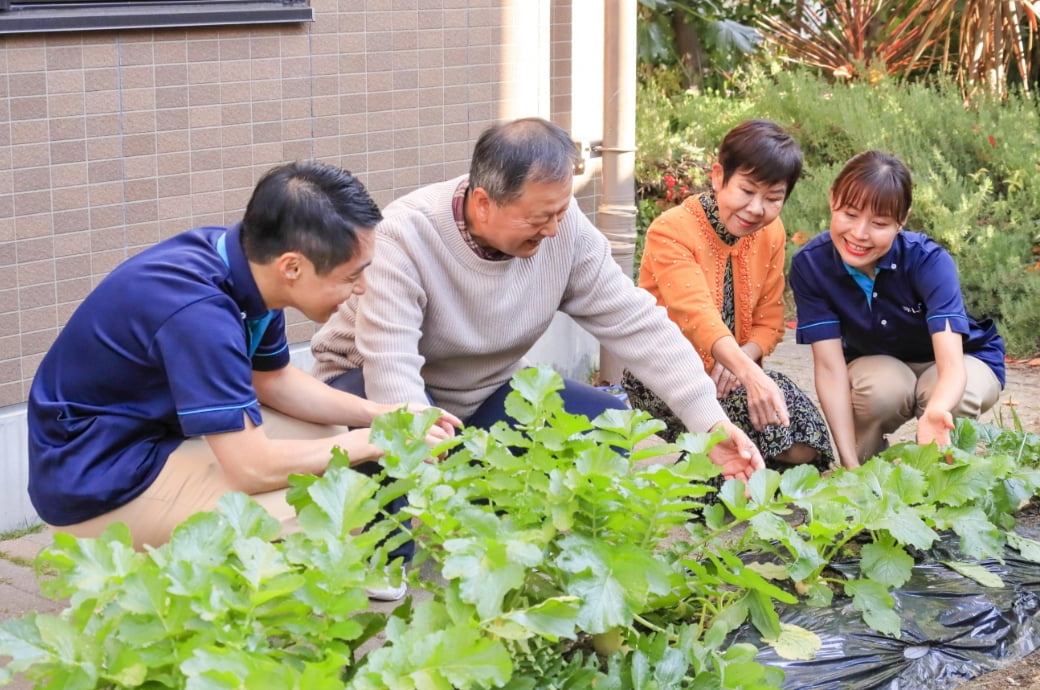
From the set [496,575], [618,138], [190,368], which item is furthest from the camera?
[618,138]

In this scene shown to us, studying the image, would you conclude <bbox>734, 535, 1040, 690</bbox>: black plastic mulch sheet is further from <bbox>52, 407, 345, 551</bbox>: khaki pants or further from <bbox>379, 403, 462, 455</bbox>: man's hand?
<bbox>52, 407, 345, 551</bbox>: khaki pants

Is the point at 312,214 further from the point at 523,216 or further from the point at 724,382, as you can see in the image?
the point at 724,382

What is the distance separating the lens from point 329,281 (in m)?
2.80

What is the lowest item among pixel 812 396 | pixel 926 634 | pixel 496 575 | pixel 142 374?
pixel 812 396

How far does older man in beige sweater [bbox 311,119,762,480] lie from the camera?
324 cm

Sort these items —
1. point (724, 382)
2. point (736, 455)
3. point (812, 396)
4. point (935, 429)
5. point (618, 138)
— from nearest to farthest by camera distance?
point (736, 455) < point (935, 429) < point (724, 382) < point (618, 138) < point (812, 396)

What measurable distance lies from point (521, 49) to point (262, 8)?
4.38ft

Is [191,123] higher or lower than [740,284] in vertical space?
higher

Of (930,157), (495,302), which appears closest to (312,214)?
(495,302)

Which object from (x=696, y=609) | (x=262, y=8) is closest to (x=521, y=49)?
(x=262, y=8)

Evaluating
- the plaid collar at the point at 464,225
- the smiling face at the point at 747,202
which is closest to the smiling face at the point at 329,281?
the plaid collar at the point at 464,225

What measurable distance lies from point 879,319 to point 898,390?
236 mm

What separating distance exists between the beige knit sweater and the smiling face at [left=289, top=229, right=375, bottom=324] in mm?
522

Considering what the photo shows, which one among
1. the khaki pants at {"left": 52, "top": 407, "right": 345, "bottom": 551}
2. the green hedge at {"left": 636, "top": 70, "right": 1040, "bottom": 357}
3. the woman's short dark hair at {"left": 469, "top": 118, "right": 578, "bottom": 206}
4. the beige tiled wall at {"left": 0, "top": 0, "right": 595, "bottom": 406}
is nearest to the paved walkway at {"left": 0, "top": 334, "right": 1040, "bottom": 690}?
the khaki pants at {"left": 52, "top": 407, "right": 345, "bottom": 551}
